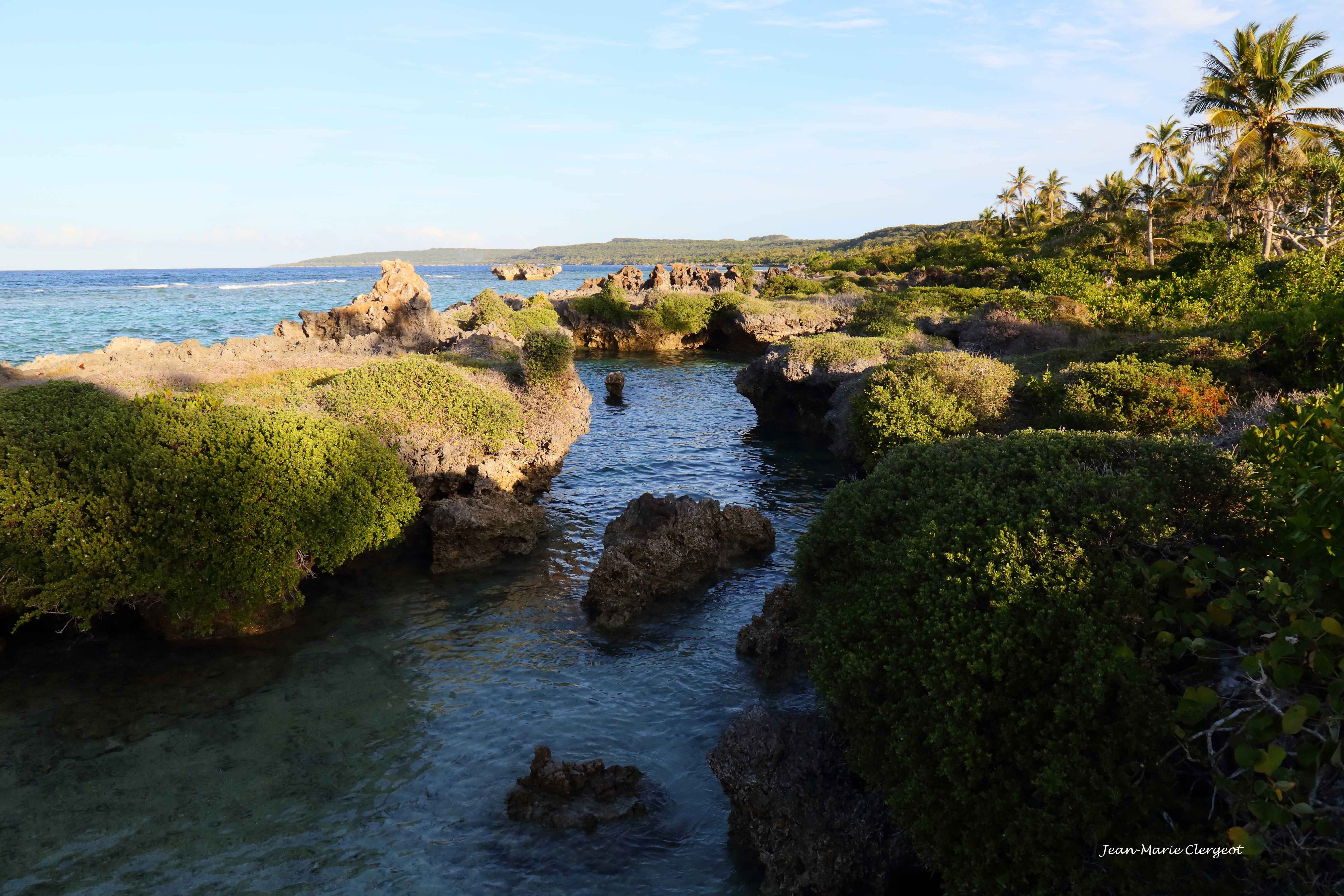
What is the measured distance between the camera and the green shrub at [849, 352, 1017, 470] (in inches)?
797

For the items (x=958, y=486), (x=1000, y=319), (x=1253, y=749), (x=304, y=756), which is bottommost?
(x=304, y=756)

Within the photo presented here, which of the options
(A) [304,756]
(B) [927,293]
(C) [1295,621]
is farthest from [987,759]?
(B) [927,293]

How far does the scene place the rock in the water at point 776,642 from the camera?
41.5 ft

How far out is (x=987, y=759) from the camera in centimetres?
646

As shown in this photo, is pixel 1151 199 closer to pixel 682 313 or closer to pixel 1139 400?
pixel 682 313

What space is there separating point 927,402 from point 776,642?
10670mm

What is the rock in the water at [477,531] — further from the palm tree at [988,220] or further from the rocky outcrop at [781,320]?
the palm tree at [988,220]

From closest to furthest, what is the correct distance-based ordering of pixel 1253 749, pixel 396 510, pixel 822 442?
pixel 1253 749
pixel 396 510
pixel 822 442

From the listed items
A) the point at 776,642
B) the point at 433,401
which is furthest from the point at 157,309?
the point at 776,642

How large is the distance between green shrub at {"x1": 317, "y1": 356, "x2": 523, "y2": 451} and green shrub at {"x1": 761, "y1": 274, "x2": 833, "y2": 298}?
59.3m

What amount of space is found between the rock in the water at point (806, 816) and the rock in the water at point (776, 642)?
317cm

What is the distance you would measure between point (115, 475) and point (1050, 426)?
20.1 m

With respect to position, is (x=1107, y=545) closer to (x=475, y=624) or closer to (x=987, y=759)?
(x=987, y=759)

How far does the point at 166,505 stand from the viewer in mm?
12898
